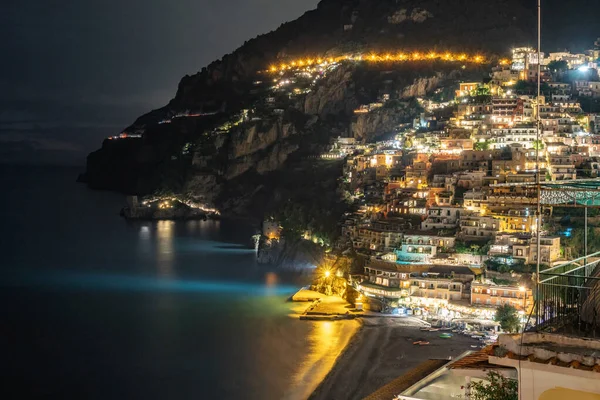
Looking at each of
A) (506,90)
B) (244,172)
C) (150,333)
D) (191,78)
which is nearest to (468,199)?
(150,333)

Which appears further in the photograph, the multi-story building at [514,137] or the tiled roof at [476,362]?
the multi-story building at [514,137]

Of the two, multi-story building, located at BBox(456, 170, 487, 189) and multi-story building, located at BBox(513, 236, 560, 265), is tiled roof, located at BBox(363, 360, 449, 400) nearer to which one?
multi-story building, located at BBox(513, 236, 560, 265)

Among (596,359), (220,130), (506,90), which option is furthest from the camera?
(220,130)

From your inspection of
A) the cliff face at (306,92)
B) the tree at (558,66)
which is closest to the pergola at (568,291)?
the tree at (558,66)

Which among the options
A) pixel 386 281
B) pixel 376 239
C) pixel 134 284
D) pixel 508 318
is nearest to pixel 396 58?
pixel 376 239

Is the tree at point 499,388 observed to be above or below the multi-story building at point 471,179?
below

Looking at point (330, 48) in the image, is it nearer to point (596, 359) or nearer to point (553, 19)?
point (553, 19)

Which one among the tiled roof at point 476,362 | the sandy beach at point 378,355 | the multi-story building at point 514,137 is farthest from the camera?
the multi-story building at point 514,137

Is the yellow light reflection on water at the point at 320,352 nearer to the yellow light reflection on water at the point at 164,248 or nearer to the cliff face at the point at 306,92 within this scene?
the yellow light reflection on water at the point at 164,248
